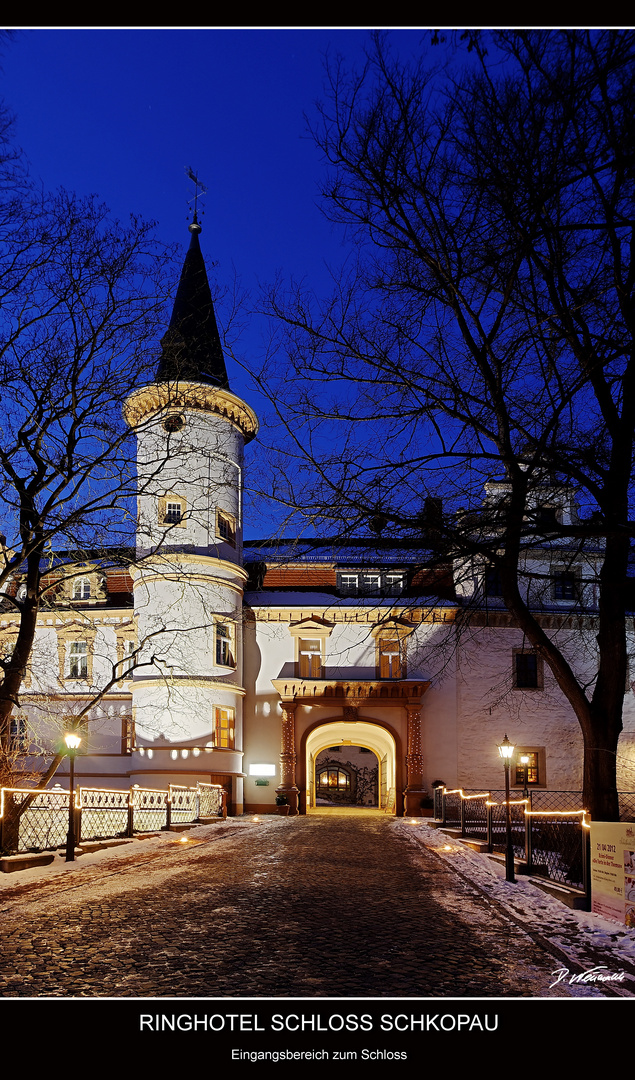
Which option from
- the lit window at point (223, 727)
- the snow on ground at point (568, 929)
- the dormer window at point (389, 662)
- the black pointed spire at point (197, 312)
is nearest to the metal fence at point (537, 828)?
the snow on ground at point (568, 929)

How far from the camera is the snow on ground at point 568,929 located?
6.71m

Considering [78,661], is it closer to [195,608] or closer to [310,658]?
[195,608]

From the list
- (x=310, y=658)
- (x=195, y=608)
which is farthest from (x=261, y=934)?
(x=310, y=658)

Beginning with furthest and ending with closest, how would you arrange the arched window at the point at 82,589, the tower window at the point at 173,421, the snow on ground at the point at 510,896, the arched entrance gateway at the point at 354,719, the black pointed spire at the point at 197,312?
1. the arched window at the point at 82,589
2. the arched entrance gateway at the point at 354,719
3. the black pointed spire at the point at 197,312
4. the tower window at the point at 173,421
5. the snow on ground at the point at 510,896

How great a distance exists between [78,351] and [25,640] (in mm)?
5315

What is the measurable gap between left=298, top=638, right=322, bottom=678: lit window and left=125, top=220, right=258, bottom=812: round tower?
236cm

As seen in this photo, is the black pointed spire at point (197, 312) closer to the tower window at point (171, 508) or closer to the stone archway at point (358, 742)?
the tower window at point (171, 508)

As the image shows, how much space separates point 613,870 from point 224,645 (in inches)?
854

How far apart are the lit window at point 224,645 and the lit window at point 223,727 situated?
1622mm

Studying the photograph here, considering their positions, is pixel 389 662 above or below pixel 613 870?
above

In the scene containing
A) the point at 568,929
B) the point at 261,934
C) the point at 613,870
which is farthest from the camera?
the point at 613,870

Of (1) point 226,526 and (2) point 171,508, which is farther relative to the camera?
(1) point 226,526

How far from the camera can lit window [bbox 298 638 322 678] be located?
103 ft

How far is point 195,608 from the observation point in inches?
1100
